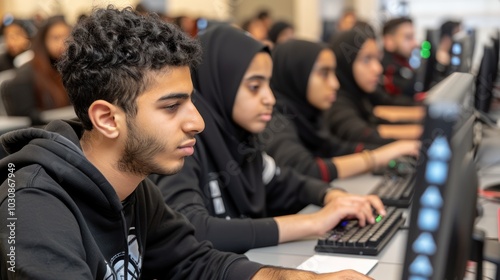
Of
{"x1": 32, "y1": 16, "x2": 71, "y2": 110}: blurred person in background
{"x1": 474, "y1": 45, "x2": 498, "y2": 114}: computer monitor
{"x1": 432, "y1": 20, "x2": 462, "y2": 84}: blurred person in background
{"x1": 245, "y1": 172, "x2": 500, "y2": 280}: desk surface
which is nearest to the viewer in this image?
{"x1": 245, "y1": 172, "x2": 500, "y2": 280}: desk surface

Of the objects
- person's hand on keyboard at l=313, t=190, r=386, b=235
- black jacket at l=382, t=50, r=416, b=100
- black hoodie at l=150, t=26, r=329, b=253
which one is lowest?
black jacket at l=382, t=50, r=416, b=100

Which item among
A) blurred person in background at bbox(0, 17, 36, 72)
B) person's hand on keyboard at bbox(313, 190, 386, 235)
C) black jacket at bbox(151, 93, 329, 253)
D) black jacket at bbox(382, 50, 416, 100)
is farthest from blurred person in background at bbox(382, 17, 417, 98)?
person's hand on keyboard at bbox(313, 190, 386, 235)

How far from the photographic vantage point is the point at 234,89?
76.2 inches

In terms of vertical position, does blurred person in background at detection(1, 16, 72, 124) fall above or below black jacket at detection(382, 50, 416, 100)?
above

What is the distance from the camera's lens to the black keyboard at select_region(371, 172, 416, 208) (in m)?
1.99

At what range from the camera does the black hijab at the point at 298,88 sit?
9.38ft

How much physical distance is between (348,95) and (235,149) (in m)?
1.77

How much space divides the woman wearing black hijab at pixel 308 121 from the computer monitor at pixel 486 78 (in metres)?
0.30

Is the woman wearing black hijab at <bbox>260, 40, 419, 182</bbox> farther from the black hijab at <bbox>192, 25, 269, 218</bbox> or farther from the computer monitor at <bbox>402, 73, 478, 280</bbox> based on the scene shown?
the computer monitor at <bbox>402, 73, 478, 280</bbox>


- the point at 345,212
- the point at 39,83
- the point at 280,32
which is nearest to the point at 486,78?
the point at 345,212

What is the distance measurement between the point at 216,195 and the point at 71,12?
834 centimetres

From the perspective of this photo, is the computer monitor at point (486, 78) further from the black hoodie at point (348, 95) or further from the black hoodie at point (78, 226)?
the black hoodie at point (78, 226)

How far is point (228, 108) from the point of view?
1.95 meters

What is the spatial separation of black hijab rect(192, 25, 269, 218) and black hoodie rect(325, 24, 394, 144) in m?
1.39
